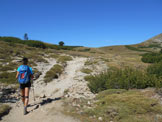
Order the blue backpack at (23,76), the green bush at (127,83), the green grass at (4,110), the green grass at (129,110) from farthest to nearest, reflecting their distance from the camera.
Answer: the green bush at (127,83), the blue backpack at (23,76), the green grass at (4,110), the green grass at (129,110)

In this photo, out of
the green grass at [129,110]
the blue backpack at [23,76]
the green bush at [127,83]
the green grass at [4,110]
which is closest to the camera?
the green grass at [129,110]

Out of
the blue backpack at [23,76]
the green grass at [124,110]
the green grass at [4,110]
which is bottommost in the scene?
the green grass at [4,110]

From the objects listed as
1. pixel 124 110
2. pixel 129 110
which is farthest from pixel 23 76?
pixel 129 110

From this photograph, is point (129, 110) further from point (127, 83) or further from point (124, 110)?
point (127, 83)

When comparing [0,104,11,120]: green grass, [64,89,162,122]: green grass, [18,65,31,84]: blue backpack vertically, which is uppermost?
[18,65,31,84]: blue backpack

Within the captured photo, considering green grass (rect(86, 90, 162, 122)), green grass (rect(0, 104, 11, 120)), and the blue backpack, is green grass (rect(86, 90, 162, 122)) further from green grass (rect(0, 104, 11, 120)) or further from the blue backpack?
green grass (rect(0, 104, 11, 120))

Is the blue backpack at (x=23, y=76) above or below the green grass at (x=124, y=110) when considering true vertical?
above

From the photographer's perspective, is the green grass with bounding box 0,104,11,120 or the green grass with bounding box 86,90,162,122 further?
the green grass with bounding box 0,104,11,120

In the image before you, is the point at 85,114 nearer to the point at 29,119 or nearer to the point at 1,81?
the point at 29,119

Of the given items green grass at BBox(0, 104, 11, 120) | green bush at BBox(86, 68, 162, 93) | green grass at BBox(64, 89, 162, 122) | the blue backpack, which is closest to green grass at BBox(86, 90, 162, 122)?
green grass at BBox(64, 89, 162, 122)

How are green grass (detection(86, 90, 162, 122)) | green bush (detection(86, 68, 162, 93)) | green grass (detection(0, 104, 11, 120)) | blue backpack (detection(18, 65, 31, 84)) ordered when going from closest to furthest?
green grass (detection(86, 90, 162, 122)), green grass (detection(0, 104, 11, 120)), blue backpack (detection(18, 65, 31, 84)), green bush (detection(86, 68, 162, 93))

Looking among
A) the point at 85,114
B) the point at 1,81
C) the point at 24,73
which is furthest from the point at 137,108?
the point at 1,81

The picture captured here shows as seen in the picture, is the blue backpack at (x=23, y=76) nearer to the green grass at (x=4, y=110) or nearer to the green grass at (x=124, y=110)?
the green grass at (x=4, y=110)

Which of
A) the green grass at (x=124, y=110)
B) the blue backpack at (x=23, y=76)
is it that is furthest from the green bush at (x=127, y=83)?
the blue backpack at (x=23, y=76)
